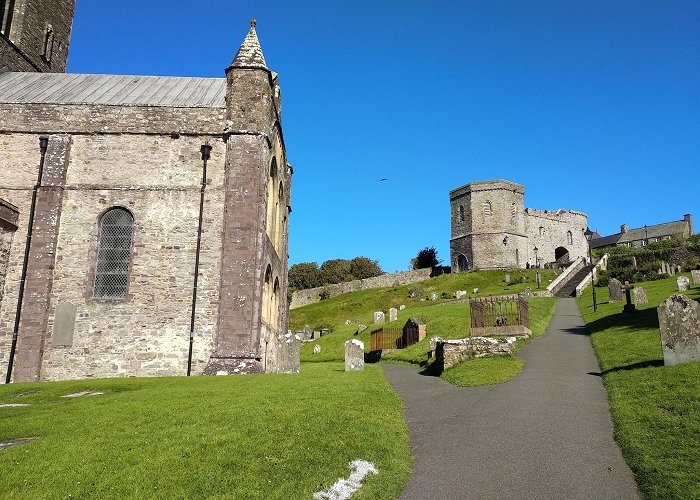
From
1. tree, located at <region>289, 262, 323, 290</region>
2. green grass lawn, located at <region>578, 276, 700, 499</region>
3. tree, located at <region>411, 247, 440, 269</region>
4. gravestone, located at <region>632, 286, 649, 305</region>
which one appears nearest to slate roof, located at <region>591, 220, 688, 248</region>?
tree, located at <region>411, 247, 440, 269</region>

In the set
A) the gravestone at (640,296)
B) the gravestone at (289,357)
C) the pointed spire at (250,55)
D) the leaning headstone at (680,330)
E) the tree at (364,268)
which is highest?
the tree at (364,268)

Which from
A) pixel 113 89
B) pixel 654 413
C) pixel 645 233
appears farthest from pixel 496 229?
pixel 654 413

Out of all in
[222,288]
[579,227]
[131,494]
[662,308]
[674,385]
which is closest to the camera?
[131,494]

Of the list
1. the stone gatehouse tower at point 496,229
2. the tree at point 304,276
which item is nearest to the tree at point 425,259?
the stone gatehouse tower at point 496,229

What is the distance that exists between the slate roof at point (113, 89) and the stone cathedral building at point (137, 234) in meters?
1.40

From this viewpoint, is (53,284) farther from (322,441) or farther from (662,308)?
(662,308)

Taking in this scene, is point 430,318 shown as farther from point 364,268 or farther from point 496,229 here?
point 364,268

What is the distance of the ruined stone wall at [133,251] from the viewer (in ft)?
54.2

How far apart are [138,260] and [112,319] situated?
208cm

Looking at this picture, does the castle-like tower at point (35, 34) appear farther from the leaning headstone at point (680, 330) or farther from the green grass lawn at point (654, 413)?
the leaning headstone at point (680, 330)

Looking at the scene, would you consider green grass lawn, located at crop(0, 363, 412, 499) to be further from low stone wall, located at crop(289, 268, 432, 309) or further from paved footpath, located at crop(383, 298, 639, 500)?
low stone wall, located at crop(289, 268, 432, 309)

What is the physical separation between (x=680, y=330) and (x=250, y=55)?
16.1m

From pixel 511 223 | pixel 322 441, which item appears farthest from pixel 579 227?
pixel 322 441

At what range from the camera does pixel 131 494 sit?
5082mm
